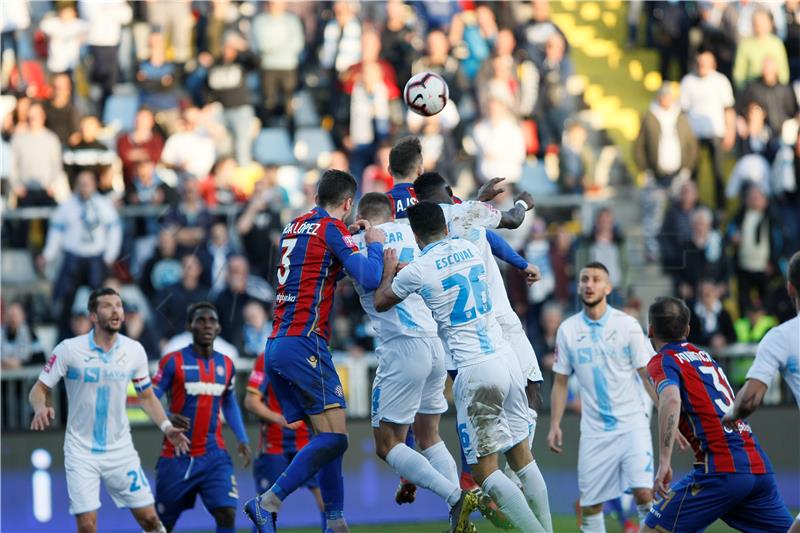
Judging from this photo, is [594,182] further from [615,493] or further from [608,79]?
[615,493]

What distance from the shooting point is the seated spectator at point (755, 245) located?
1817cm

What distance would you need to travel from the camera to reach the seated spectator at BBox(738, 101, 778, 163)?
19.6 meters

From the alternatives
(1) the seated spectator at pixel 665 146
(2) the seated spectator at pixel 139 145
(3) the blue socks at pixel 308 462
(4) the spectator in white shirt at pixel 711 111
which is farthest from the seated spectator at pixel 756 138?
(3) the blue socks at pixel 308 462

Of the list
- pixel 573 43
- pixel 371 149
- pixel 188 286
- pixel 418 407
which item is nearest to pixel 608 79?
pixel 573 43

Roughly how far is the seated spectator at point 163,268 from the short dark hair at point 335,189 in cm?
744

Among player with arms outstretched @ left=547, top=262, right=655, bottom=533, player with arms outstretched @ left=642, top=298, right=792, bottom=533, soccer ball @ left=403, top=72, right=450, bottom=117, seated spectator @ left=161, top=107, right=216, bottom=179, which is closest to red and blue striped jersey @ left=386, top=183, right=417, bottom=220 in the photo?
soccer ball @ left=403, top=72, right=450, bottom=117

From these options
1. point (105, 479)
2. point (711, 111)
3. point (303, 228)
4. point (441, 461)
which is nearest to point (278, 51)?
point (711, 111)

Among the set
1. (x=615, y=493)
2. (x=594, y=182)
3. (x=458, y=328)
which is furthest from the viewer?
(x=594, y=182)

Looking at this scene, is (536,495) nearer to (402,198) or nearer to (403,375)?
(403,375)

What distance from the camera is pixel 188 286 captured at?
16391mm

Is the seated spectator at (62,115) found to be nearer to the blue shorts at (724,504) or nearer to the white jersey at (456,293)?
the white jersey at (456,293)

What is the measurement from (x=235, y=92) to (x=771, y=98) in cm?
775

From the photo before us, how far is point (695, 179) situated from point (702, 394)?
1131 cm

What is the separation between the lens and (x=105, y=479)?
1138cm
